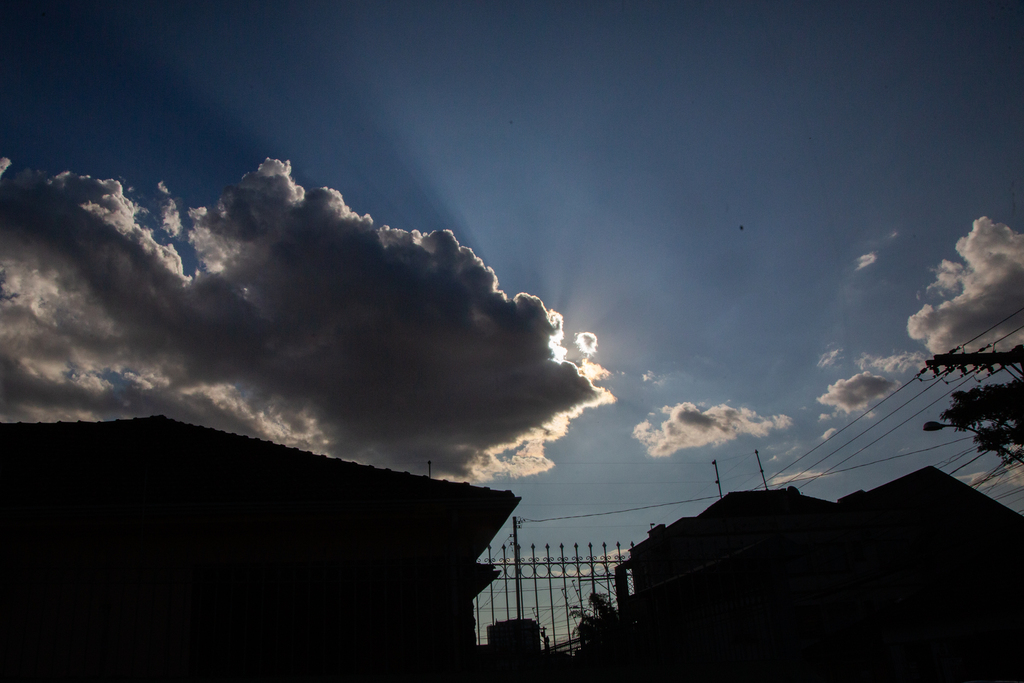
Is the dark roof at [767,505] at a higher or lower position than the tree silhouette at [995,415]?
higher

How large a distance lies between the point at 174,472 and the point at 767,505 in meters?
43.9

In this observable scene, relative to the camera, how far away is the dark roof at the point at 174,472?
26.6ft

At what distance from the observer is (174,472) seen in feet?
29.7

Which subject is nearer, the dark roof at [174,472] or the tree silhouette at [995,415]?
the dark roof at [174,472]

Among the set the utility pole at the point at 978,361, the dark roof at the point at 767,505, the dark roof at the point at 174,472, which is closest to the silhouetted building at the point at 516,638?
the dark roof at the point at 174,472

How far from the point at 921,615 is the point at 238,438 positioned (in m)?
19.9

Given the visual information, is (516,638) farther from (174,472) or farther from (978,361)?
(978,361)

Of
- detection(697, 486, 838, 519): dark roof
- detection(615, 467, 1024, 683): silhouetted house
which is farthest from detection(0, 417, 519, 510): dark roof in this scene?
detection(697, 486, 838, 519): dark roof

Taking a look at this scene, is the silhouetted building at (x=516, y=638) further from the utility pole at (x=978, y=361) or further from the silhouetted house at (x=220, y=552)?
the utility pole at (x=978, y=361)

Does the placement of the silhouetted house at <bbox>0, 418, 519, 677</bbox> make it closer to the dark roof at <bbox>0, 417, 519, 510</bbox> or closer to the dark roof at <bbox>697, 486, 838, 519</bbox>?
the dark roof at <bbox>0, 417, 519, 510</bbox>

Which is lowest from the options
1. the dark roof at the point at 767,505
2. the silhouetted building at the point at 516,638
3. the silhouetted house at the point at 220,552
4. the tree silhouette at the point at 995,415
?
the silhouetted building at the point at 516,638

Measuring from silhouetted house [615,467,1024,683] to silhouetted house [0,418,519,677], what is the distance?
7.58 ft

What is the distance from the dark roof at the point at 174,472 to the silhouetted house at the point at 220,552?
0.14 ft

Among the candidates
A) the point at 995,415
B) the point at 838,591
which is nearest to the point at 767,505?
the point at 838,591
